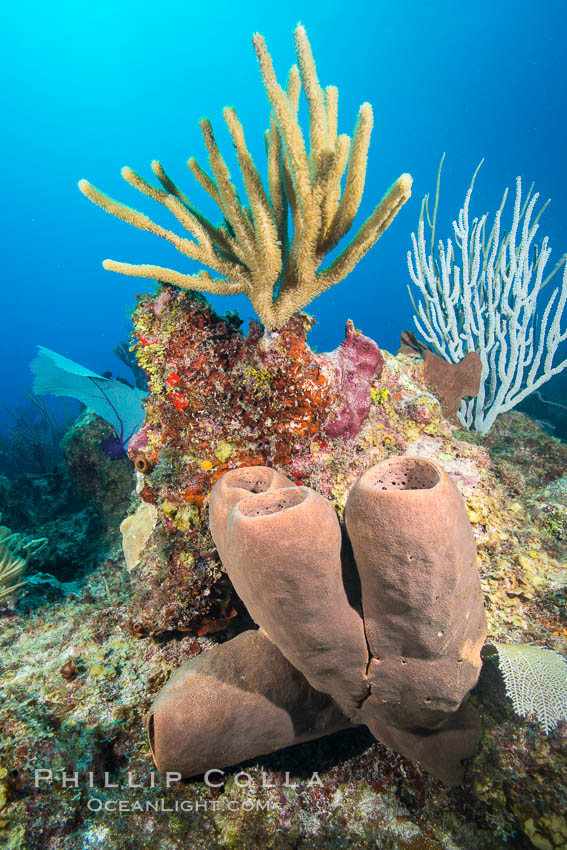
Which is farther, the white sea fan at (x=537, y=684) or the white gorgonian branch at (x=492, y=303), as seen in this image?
the white gorgonian branch at (x=492, y=303)

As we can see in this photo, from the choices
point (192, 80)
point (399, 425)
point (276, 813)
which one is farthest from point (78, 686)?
point (192, 80)

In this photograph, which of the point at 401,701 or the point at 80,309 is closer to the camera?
the point at 401,701

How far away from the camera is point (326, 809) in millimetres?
2053

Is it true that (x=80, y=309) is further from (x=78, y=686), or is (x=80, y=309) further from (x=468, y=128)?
(x=78, y=686)

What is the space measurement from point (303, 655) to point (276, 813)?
108 centimetres

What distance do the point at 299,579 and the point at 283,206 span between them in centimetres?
243

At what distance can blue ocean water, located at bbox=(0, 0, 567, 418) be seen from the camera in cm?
5897

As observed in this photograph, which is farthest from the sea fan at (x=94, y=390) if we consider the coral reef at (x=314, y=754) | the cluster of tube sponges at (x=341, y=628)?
the cluster of tube sponges at (x=341, y=628)

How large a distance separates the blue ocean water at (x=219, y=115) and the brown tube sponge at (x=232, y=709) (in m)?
66.1

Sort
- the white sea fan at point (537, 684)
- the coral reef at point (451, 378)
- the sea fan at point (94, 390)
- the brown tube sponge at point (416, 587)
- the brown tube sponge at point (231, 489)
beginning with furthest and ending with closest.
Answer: the sea fan at point (94, 390), the coral reef at point (451, 378), the white sea fan at point (537, 684), the brown tube sponge at point (231, 489), the brown tube sponge at point (416, 587)

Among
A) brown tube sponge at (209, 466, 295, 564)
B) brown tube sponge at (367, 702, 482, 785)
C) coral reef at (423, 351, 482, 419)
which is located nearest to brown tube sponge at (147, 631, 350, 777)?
brown tube sponge at (367, 702, 482, 785)

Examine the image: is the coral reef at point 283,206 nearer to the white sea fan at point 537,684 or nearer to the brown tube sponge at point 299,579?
the brown tube sponge at point 299,579

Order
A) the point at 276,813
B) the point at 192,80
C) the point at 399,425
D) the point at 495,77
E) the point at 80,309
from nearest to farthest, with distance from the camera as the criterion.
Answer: the point at 276,813
the point at 399,425
the point at 495,77
the point at 192,80
the point at 80,309

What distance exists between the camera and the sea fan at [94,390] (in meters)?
5.02
